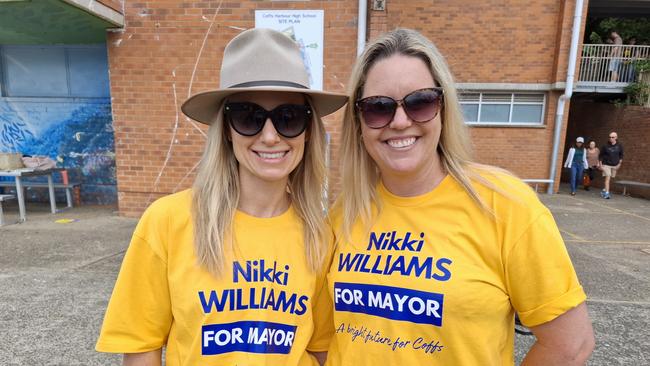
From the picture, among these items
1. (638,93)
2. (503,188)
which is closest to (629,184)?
(638,93)

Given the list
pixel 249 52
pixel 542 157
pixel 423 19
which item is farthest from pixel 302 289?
pixel 542 157

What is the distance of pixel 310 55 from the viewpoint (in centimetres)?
559

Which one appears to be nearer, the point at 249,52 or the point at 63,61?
the point at 249,52

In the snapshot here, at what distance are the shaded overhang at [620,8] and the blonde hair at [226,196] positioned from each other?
15.1 meters

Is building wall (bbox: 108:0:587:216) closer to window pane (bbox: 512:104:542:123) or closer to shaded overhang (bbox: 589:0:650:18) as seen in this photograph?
window pane (bbox: 512:104:542:123)

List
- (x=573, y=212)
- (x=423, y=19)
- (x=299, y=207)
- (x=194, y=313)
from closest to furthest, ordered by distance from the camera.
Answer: (x=194, y=313) → (x=299, y=207) → (x=573, y=212) → (x=423, y=19)

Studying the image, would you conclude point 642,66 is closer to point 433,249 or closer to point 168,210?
point 433,249

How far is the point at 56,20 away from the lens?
543 cm

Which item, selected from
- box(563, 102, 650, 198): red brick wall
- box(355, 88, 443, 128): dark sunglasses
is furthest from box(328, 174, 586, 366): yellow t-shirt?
box(563, 102, 650, 198): red brick wall

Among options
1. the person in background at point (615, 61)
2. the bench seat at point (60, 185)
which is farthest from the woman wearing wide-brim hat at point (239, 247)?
the person in background at point (615, 61)

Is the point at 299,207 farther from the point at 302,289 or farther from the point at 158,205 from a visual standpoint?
the point at 158,205

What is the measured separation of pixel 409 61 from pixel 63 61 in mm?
8373

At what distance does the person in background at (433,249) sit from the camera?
1.21 metres

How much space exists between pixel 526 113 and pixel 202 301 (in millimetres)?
11897
